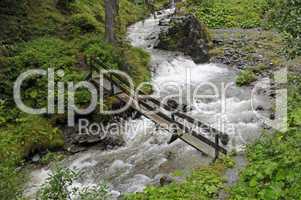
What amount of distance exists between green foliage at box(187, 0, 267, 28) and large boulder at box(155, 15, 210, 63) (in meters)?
8.44

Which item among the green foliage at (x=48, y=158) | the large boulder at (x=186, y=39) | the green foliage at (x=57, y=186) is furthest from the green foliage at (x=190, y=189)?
the large boulder at (x=186, y=39)

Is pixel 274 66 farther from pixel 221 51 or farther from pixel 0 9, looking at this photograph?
pixel 0 9

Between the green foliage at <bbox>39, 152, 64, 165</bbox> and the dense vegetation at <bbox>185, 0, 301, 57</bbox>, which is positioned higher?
the dense vegetation at <bbox>185, 0, 301, 57</bbox>

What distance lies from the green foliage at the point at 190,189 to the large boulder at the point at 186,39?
13.8 metres

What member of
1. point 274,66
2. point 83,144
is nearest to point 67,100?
point 83,144

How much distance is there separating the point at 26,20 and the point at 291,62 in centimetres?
1394

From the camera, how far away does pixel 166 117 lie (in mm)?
11883

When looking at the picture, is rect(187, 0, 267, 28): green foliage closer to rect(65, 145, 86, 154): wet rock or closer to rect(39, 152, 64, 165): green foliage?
rect(65, 145, 86, 154): wet rock

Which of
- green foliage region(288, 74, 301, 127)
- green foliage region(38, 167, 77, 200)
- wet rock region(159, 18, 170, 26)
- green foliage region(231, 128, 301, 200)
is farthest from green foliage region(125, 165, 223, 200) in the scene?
wet rock region(159, 18, 170, 26)

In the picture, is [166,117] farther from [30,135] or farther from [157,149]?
[30,135]

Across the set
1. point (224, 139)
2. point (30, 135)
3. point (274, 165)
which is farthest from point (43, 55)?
point (274, 165)

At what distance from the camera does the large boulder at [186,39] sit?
74.8 feet

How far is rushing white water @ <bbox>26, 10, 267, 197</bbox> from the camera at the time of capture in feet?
35.4

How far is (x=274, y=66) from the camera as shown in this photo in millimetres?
20531
